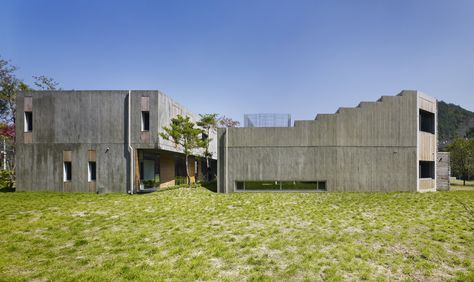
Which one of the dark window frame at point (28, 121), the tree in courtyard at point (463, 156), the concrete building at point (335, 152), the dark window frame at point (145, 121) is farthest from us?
the tree in courtyard at point (463, 156)

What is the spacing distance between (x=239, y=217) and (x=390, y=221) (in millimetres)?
5921

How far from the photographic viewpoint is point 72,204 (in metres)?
13.0

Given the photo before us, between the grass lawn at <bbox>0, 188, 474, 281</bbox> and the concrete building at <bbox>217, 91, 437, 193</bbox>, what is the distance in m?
4.41

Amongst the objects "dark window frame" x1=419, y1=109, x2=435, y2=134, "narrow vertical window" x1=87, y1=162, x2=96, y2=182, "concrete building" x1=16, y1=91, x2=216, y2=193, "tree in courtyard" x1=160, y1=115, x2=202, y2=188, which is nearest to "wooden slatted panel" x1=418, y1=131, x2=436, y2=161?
"dark window frame" x1=419, y1=109, x2=435, y2=134

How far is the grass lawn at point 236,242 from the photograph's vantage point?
17.5ft

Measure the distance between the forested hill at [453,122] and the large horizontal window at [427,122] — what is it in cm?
8144

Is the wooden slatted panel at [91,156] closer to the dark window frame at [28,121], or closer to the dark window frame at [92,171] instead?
the dark window frame at [92,171]

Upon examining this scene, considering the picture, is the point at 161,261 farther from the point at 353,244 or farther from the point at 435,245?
the point at 435,245

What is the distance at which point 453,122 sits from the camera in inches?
3588

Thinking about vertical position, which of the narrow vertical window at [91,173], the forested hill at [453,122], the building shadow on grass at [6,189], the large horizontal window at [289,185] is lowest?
the building shadow on grass at [6,189]

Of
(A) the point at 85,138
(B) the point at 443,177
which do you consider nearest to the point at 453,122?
(B) the point at 443,177

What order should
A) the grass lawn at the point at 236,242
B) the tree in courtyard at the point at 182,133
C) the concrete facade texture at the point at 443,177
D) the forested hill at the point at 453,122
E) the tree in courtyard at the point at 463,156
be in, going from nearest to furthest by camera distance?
the grass lawn at the point at 236,242 → the tree in courtyard at the point at 182,133 → the concrete facade texture at the point at 443,177 → the tree in courtyard at the point at 463,156 → the forested hill at the point at 453,122

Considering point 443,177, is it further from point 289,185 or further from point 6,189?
point 6,189

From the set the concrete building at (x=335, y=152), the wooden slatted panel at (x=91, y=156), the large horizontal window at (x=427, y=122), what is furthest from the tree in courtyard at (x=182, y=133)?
the large horizontal window at (x=427, y=122)
